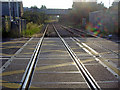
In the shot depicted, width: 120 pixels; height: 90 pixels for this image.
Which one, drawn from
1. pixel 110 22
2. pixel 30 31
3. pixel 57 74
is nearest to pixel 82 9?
pixel 110 22

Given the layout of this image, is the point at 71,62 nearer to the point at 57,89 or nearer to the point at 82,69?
the point at 82,69

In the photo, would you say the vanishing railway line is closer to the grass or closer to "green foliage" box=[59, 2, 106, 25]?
the grass

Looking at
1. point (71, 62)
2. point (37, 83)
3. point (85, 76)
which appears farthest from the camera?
point (71, 62)

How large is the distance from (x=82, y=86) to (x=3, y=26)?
1474cm

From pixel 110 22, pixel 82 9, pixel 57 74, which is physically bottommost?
pixel 57 74

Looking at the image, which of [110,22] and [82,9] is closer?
[110,22]

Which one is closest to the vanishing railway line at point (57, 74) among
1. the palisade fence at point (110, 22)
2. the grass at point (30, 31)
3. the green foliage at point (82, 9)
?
the grass at point (30, 31)

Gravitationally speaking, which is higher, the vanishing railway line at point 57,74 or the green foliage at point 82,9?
the green foliage at point 82,9

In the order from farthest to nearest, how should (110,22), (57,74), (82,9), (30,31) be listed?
(82,9) < (110,22) < (30,31) < (57,74)

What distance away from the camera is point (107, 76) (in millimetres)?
5668

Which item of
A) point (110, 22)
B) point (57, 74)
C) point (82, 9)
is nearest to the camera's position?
point (57, 74)

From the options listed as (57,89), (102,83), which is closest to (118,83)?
(102,83)

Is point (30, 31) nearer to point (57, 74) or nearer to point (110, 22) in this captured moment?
point (110, 22)

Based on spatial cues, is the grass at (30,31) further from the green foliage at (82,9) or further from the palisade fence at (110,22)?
the green foliage at (82,9)
